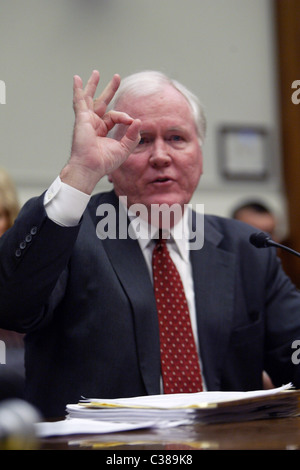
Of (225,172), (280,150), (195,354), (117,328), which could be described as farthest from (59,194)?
(280,150)

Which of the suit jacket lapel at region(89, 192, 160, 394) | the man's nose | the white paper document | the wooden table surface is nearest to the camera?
the wooden table surface

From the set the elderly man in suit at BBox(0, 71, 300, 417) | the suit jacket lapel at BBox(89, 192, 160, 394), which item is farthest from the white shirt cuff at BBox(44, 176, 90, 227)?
the suit jacket lapel at BBox(89, 192, 160, 394)

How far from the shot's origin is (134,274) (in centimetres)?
165

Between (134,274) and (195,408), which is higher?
(134,274)

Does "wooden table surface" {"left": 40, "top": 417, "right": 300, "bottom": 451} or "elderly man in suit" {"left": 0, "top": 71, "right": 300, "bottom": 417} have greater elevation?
"elderly man in suit" {"left": 0, "top": 71, "right": 300, "bottom": 417}

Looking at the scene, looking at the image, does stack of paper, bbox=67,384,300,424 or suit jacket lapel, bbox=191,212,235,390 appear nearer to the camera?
stack of paper, bbox=67,384,300,424

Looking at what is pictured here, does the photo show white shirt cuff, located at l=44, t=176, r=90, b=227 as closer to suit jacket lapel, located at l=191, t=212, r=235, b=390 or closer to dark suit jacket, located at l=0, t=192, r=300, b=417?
dark suit jacket, located at l=0, t=192, r=300, b=417

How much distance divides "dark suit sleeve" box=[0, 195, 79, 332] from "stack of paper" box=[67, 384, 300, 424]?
337 mm

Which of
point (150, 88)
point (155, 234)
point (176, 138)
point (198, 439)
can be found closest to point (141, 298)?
point (155, 234)

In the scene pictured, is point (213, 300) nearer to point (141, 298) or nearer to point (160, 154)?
point (141, 298)

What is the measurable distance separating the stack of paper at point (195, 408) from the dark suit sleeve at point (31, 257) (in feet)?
1.11

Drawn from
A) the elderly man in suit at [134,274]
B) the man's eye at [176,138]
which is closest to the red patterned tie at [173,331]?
the elderly man in suit at [134,274]

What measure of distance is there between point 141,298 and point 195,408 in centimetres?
62

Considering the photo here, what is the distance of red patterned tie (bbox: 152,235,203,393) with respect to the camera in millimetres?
1582
